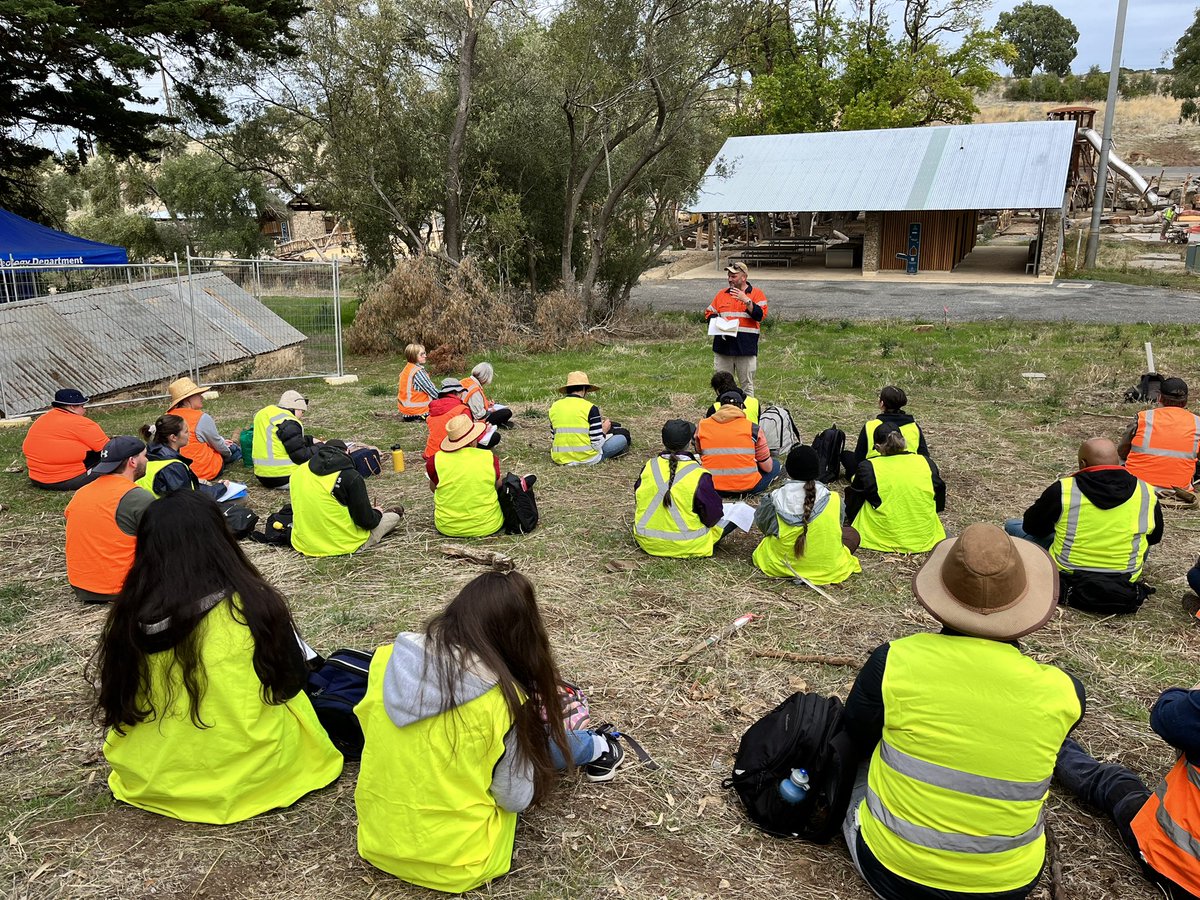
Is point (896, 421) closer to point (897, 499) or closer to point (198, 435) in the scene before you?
point (897, 499)

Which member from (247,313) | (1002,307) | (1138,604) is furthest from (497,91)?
(1138,604)

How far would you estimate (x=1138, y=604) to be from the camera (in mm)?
5312

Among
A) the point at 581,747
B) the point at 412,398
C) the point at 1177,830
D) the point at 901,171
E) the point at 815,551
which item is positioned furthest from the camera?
the point at 901,171

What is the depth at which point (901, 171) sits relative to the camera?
27250mm

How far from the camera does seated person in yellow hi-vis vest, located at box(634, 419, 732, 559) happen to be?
238 inches

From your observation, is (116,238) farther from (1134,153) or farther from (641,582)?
(1134,153)

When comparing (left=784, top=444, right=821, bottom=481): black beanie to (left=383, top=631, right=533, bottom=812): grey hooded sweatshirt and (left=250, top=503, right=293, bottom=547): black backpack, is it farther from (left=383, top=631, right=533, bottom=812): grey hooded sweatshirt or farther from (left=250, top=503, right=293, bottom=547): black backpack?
(left=250, top=503, right=293, bottom=547): black backpack

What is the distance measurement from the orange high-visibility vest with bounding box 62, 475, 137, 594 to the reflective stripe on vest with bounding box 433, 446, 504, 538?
7.27 feet

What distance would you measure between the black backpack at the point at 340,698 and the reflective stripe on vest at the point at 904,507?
3.94m

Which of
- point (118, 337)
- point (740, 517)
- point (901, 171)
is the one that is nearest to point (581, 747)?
point (740, 517)

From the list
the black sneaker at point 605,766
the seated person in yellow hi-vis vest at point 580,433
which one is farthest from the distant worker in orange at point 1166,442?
the black sneaker at point 605,766

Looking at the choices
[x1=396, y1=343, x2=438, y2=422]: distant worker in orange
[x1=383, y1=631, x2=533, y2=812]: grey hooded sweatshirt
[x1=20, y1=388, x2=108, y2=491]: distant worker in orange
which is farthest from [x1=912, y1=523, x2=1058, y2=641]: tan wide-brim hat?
[x1=396, y1=343, x2=438, y2=422]: distant worker in orange

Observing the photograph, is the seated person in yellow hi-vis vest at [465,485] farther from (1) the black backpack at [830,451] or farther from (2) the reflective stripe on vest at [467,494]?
(1) the black backpack at [830,451]

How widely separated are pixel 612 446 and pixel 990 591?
20.5ft
